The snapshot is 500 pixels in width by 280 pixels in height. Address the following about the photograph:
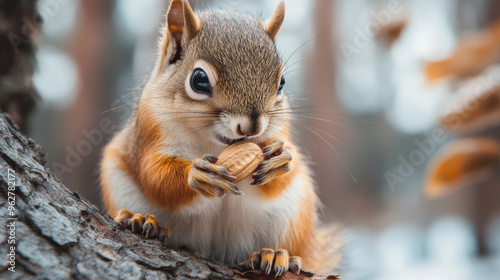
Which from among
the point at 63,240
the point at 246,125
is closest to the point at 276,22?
the point at 246,125

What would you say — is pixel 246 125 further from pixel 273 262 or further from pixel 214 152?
pixel 273 262

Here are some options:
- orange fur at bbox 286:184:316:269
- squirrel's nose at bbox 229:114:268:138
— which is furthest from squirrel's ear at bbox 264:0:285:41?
orange fur at bbox 286:184:316:269

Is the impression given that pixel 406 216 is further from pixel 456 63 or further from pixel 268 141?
pixel 268 141

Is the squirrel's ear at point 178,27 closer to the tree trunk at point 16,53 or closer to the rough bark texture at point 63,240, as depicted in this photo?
the rough bark texture at point 63,240

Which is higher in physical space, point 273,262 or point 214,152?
point 214,152

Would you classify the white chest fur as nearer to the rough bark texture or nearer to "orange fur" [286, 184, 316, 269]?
"orange fur" [286, 184, 316, 269]

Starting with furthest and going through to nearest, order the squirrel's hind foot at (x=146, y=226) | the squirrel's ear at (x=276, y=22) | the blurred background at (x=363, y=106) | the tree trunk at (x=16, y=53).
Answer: the blurred background at (x=363, y=106) < the tree trunk at (x=16, y=53) < the squirrel's ear at (x=276, y=22) < the squirrel's hind foot at (x=146, y=226)

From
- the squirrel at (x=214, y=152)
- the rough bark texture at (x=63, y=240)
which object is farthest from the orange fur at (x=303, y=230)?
the rough bark texture at (x=63, y=240)
